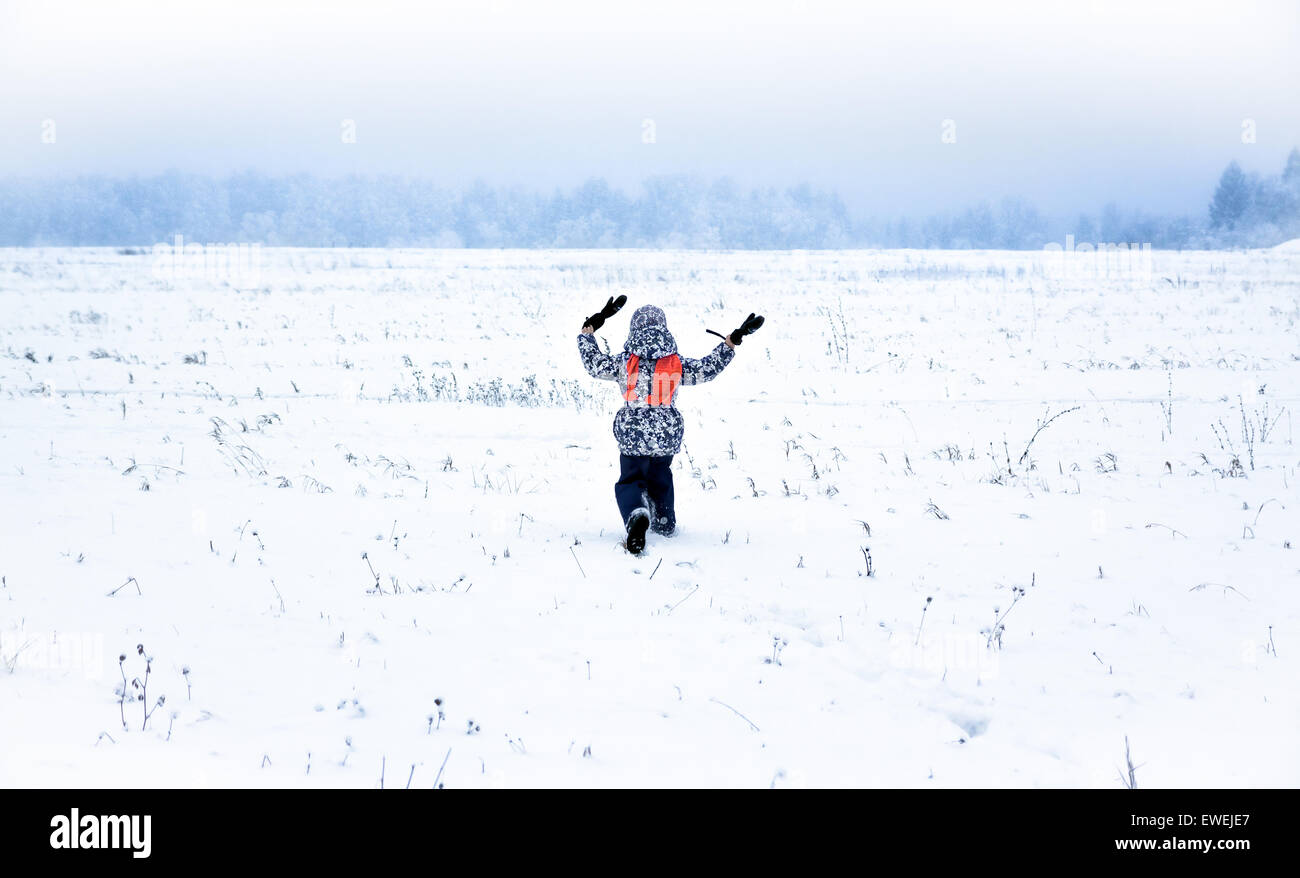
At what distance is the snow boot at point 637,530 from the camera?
5.94 metres

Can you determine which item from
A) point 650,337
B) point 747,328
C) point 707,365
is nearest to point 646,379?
point 650,337

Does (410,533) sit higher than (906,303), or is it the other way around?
(906,303)

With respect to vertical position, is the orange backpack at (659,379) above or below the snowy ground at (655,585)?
above

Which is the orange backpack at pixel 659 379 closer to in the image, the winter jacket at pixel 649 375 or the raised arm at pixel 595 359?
the winter jacket at pixel 649 375

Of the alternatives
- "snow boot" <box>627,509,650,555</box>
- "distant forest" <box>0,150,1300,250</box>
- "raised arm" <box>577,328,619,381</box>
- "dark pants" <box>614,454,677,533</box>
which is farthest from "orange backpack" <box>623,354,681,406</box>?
"distant forest" <box>0,150,1300,250</box>

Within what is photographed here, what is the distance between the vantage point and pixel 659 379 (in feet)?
20.1

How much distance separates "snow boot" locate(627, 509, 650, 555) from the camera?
5938 mm

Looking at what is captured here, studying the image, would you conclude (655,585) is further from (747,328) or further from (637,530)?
(747,328)

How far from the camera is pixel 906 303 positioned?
81.1 ft

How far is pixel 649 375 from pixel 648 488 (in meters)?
0.85

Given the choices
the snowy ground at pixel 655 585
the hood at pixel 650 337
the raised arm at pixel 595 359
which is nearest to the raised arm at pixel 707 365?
the hood at pixel 650 337
